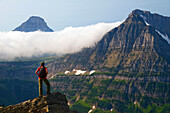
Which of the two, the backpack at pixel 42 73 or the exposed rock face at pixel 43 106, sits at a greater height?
the backpack at pixel 42 73

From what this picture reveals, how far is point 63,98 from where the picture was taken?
3603 cm

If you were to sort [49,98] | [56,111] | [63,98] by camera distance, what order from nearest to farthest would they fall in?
[56,111], [49,98], [63,98]

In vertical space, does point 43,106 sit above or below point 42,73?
below

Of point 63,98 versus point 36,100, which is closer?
point 36,100

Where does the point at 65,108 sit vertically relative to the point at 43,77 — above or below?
below

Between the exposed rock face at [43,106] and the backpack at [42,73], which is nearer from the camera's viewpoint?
the exposed rock face at [43,106]

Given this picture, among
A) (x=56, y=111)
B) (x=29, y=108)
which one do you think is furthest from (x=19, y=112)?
(x=56, y=111)

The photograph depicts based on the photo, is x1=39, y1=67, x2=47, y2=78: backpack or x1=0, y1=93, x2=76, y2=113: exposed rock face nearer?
x1=0, y1=93, x2=76, y2=113: exposed rock face

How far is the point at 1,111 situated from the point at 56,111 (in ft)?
36.7

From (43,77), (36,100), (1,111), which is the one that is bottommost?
(1,111)

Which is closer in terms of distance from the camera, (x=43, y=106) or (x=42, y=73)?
(x=43, y=106)

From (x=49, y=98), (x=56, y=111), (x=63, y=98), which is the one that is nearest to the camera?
(x=56, y=111)

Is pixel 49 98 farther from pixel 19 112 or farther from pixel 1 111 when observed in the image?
pixel 1 111

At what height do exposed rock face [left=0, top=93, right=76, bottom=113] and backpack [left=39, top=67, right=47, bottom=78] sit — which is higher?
backpack [left=39, top=67, right=47, bottom=78]
